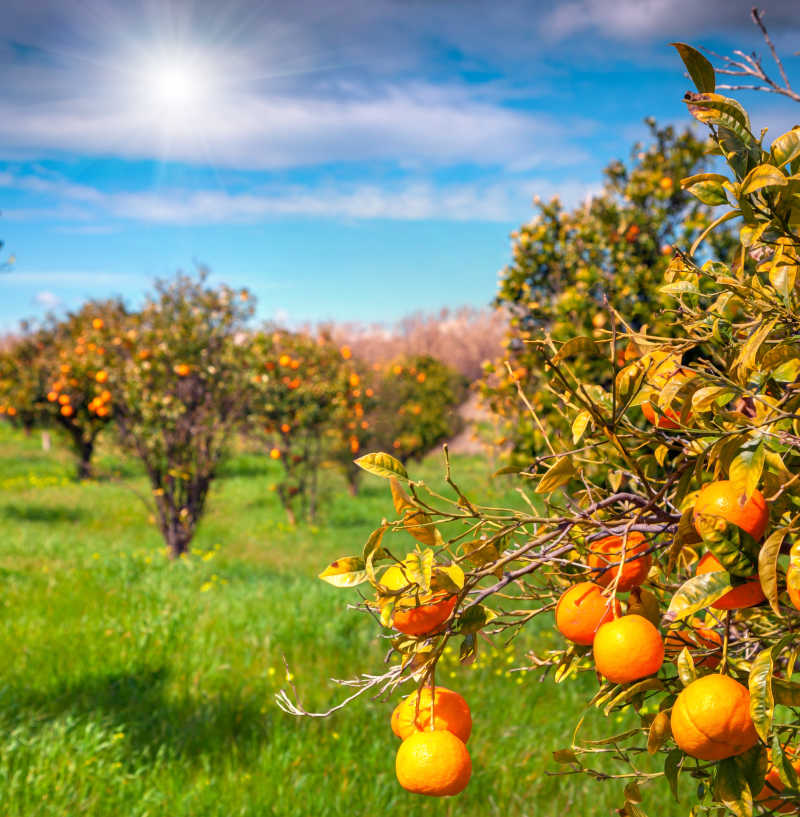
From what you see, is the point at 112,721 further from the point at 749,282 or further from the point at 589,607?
the point at 749,282

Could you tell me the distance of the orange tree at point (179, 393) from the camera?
7.27 metres

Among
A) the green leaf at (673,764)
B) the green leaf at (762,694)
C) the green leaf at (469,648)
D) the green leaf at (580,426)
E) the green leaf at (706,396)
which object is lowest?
the green leaf at (673,764)


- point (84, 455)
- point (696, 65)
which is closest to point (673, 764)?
point (696, 65)

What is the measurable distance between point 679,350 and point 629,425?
12 centimetres

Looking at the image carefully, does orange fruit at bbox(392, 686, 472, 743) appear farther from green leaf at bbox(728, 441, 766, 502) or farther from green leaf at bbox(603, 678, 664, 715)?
green leaf at bbox(728, 441, 766, 502)

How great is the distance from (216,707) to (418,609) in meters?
3.28

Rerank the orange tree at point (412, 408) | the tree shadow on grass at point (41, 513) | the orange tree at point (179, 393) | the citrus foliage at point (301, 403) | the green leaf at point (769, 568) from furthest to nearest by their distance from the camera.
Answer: the orange tree at point (412, 408) < the tree shadow on grass at point (41, 513) < the citrus foliage at point (301, 403) < the orange tree at point (179, 393) < the green leaf at point (769, 568)

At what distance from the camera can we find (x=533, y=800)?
313 centimetres

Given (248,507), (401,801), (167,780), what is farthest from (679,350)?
(248,507)

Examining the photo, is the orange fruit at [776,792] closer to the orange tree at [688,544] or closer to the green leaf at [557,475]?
the orange tree at [688,544]

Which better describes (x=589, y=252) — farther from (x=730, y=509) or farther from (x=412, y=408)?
(x=412, y=408)

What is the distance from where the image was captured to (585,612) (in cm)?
92


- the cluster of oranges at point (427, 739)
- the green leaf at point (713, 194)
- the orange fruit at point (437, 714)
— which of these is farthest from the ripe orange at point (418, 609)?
the green leaf at point (713, 194)

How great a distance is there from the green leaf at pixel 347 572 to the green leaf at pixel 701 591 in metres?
0.37
